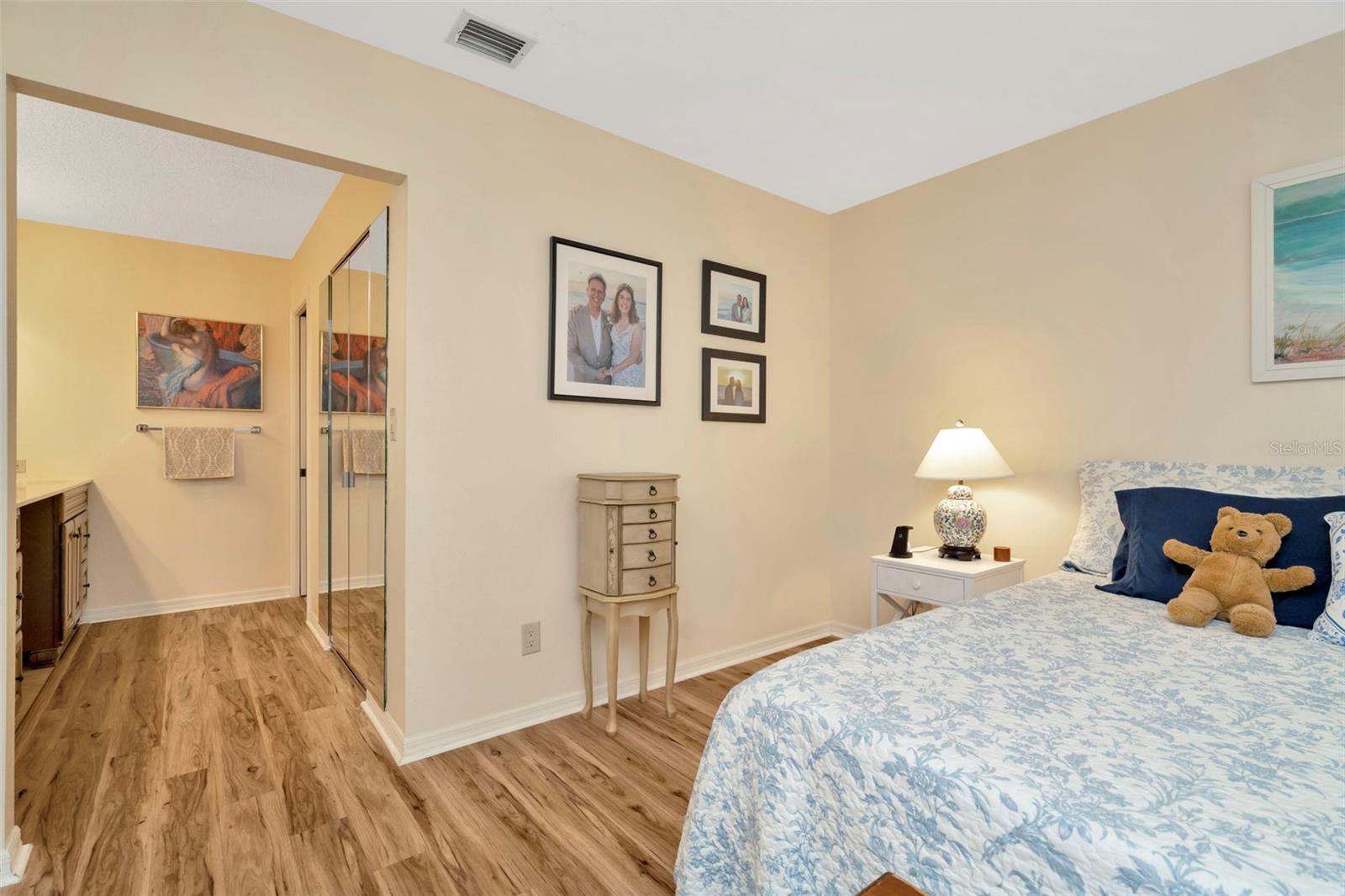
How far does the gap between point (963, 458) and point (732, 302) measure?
135 centimetres

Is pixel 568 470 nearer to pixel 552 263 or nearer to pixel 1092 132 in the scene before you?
pixel 552 263

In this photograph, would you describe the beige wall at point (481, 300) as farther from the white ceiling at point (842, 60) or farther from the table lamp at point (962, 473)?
the table lamp at point (962, 473)

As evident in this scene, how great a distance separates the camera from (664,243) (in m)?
3.06

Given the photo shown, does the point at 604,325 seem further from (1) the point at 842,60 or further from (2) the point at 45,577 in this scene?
(2) the point at 45,577

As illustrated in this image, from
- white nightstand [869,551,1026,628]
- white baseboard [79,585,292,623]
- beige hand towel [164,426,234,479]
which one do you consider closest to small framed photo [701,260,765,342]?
white nightstand [869,551,1026,628]

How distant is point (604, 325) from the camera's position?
9.28 ft

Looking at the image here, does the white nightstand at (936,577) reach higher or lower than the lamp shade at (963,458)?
lower

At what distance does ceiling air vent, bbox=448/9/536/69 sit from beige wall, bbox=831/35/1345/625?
6.97ft

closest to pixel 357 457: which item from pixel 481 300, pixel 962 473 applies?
pixel 481 300

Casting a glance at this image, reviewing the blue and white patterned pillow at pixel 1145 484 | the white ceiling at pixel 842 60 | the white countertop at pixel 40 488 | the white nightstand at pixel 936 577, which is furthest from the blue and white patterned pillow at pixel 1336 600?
the white countertop at pixel 40 488

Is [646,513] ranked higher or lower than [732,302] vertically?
lower

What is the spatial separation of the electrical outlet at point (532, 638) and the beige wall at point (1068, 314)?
1871 mm

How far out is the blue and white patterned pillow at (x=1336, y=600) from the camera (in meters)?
1.66

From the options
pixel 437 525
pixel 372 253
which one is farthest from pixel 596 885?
pixel 372 253
